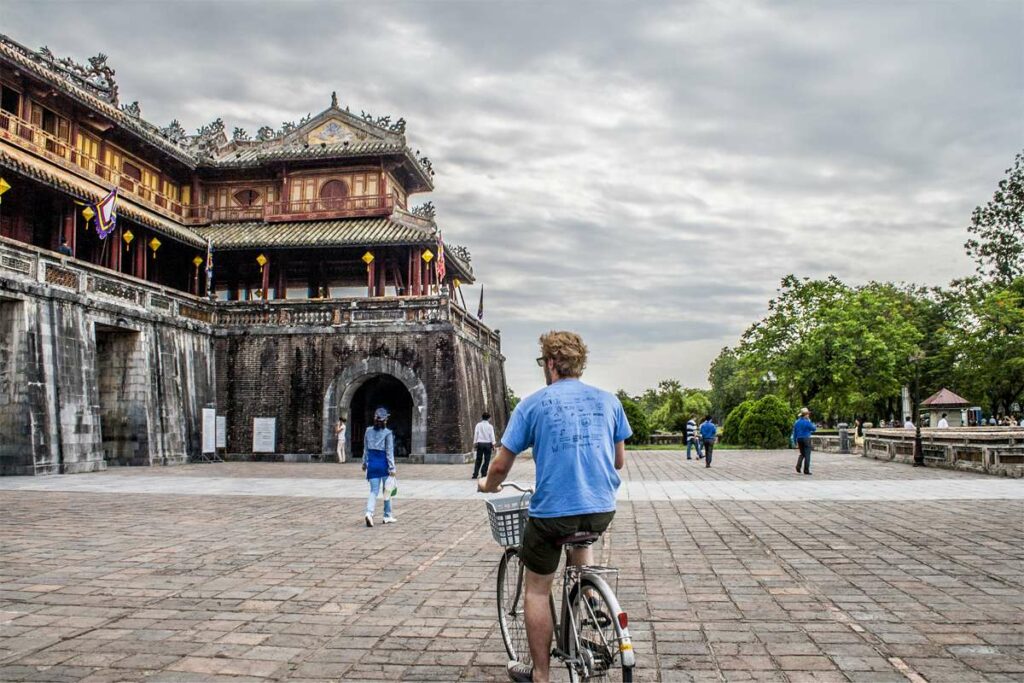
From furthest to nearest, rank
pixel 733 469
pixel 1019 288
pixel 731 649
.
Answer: pixel 1019 288 < pixel 733 469 < pixel 731 649

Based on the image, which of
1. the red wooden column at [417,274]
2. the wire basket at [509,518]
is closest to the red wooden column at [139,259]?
the red wooden column at [417,274]

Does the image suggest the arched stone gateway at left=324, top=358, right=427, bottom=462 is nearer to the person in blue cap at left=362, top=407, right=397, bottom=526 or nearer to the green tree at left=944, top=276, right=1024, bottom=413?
the person in blue cap at left=362, top=407, right=397, bottom=526

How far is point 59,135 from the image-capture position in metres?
25.3

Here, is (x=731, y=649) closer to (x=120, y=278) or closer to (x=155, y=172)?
(x=120, y=278)

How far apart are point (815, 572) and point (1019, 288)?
123 feet

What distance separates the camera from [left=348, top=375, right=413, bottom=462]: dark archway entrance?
29.3 meters

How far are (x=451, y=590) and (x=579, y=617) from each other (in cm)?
291

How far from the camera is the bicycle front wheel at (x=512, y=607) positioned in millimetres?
4320

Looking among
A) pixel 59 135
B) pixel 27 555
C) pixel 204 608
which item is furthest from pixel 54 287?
pixel 204 608

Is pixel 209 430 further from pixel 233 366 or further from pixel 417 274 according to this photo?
pixel 417 274

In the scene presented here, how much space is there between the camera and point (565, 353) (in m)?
3.97

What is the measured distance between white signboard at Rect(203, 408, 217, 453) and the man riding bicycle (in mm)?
24388

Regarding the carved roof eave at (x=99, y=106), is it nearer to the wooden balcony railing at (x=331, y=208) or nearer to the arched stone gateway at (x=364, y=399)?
the wooden balcony railing at (x=331, y=208)

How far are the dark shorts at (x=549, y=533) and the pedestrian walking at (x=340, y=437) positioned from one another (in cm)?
2345
